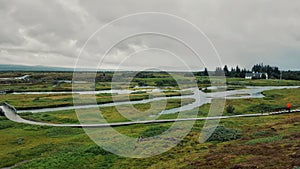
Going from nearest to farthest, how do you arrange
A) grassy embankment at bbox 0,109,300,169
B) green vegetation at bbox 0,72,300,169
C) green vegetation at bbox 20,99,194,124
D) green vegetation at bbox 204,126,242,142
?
grassy embankment at bbox 0,109,300,169 → green vegetation at bbox 0,72,300,169 → green vegetation at bbox 204,126,242,142 → green vegetation at bbox 20,99,194,124

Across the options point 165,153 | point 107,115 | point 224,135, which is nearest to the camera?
point 165,153

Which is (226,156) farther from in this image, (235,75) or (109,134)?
(235,75)

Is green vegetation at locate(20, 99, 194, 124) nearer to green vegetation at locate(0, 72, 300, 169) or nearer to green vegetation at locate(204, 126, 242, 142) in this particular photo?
green vegetation at locate(0, 72, 300, 169)

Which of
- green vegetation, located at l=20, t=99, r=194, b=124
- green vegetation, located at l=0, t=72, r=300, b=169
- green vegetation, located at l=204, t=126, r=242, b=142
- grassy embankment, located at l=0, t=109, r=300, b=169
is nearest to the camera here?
grassy embankment, located at l=0, t=109, r=300, b=169

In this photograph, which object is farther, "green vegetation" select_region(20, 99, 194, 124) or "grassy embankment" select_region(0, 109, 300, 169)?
"green vegetation" select_region(20, 99, 194, 124)

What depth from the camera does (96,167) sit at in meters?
23.6

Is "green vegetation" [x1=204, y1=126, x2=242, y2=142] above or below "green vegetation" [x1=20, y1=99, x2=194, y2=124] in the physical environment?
above

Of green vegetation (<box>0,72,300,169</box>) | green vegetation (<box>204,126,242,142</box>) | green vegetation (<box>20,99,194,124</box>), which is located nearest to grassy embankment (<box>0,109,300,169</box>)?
green vegetation (<box>0,72,300,169</box>)

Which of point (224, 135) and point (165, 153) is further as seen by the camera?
point (224, 135)

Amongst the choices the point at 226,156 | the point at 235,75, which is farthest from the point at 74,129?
the point at 235,75

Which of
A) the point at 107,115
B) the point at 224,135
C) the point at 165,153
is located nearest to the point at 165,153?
the point at 165,153

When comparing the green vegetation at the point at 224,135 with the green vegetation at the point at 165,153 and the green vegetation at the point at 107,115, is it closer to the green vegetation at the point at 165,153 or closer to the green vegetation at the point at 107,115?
the green vegetation at the point at 165,153

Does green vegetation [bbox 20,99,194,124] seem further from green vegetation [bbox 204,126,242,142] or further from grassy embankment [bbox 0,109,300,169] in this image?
green vegetation [bbox 204,126,242,142]

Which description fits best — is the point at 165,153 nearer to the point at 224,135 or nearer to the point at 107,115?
the point at 224,135
